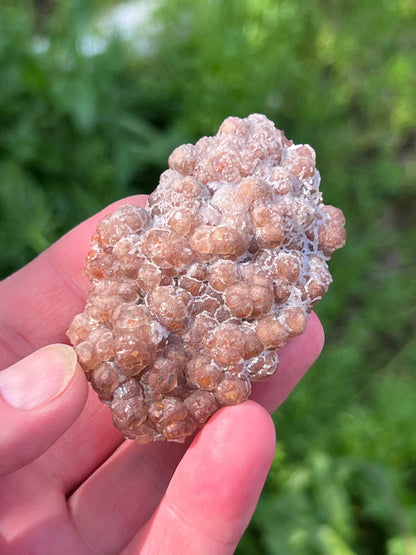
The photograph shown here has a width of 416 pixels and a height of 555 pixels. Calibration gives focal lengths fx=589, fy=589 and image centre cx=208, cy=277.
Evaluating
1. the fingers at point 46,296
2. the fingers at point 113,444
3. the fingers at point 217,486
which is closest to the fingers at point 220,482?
the fingers at point 217,486

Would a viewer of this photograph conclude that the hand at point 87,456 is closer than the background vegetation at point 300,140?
Yes

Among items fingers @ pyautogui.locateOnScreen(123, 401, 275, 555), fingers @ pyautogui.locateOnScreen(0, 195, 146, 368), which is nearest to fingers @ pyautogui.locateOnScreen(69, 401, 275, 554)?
fingers @ pyautogui.locateOnScreen(123, 401, 275, 555)

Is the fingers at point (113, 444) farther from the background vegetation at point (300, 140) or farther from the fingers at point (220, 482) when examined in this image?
the background vegetation at point (300, 140)

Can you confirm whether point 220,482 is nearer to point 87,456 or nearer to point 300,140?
point 87,456

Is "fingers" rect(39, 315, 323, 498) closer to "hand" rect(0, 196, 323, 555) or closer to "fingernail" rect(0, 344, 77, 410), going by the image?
"hand" rect(0, 196, 323, 555)

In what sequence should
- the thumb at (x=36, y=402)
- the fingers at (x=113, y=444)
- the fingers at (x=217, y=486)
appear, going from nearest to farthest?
the thumb at (x=36, y=402) → the fingers at (x=217, y=486) → the fingers at (x=113, y=444)

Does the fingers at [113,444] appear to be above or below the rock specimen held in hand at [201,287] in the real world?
below

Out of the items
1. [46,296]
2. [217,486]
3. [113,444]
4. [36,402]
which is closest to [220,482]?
[217,486]
